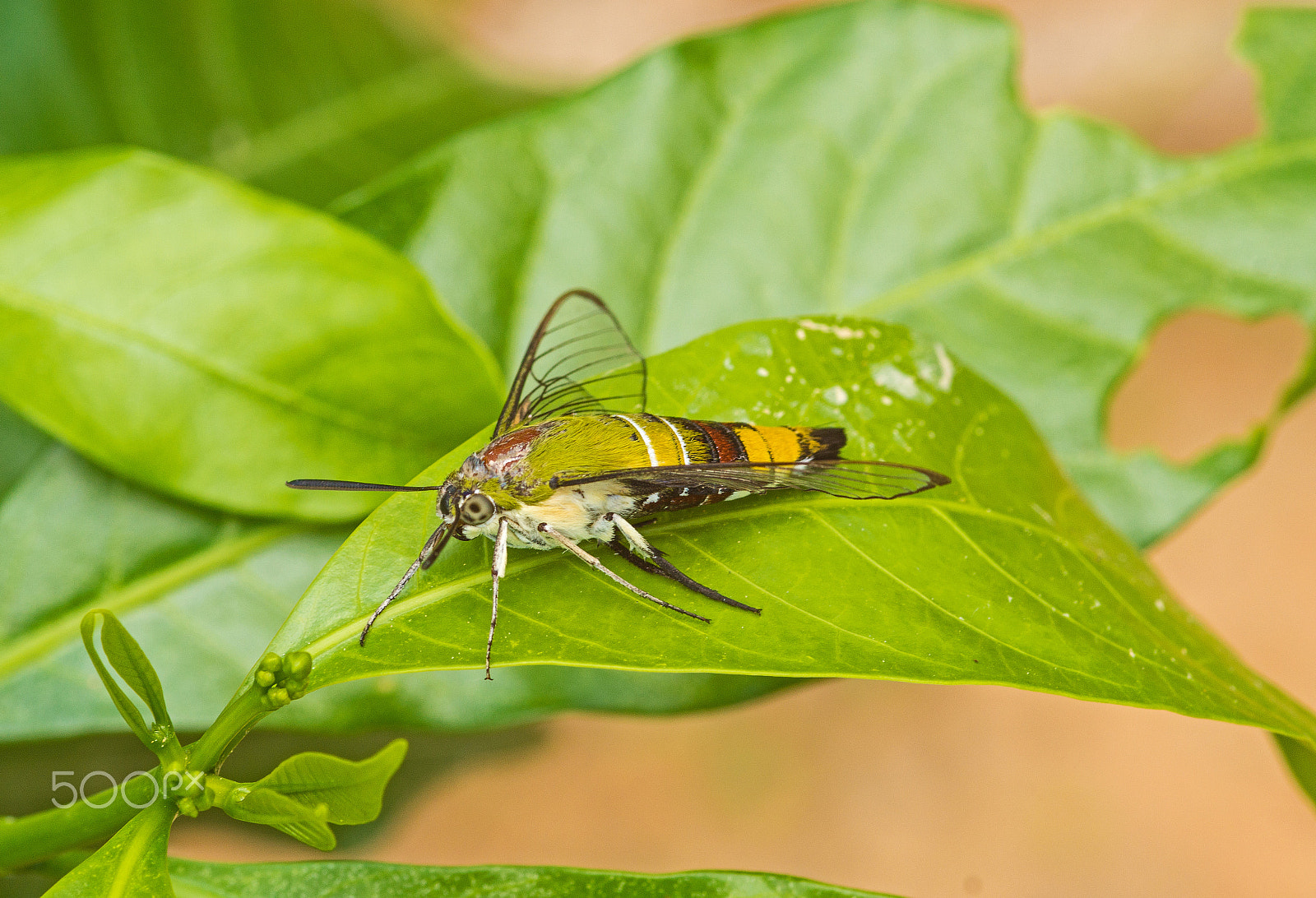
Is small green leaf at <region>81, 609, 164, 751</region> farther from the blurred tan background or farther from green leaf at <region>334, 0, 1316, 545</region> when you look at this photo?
the blurred tan background

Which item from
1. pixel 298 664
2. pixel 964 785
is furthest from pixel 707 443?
pixel 964 785

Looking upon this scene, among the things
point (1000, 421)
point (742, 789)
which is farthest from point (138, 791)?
point (742, 789)

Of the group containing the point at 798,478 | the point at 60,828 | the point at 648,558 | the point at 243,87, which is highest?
the point at 243,87

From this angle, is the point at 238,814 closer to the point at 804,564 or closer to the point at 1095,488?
the point at 804,564

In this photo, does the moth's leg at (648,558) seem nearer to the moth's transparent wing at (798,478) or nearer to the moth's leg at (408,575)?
the moth's transparent wing at (798,478)

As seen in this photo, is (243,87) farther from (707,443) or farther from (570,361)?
(707,443)

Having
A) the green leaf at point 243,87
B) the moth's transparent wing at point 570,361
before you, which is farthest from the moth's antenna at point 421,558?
the green leaf at point 243,87
